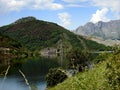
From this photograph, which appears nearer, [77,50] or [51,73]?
[51,73]

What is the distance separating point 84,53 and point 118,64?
3408 inches

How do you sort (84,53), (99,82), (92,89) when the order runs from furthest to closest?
(84,53) < (99,82) < (92,89)

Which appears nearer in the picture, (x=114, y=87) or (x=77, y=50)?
(x=114, y=87)

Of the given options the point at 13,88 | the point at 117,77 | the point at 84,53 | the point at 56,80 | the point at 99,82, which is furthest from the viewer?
the point at 84,53

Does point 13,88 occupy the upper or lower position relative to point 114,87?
lower

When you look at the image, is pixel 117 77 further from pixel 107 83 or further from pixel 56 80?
pixel 56 80

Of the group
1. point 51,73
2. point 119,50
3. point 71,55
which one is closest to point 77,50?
point 71,55

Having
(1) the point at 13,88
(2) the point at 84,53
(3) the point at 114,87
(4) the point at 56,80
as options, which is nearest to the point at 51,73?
(4) the point at 56,80

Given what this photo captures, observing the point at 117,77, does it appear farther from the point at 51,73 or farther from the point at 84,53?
the point at 84,53

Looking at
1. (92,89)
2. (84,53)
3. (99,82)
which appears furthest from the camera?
(84,53)

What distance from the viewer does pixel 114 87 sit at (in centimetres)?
799

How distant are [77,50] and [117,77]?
88660 mm

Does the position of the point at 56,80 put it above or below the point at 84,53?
below

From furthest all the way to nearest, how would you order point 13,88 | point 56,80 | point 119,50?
point 13,88, point 56,80, point 119,50
